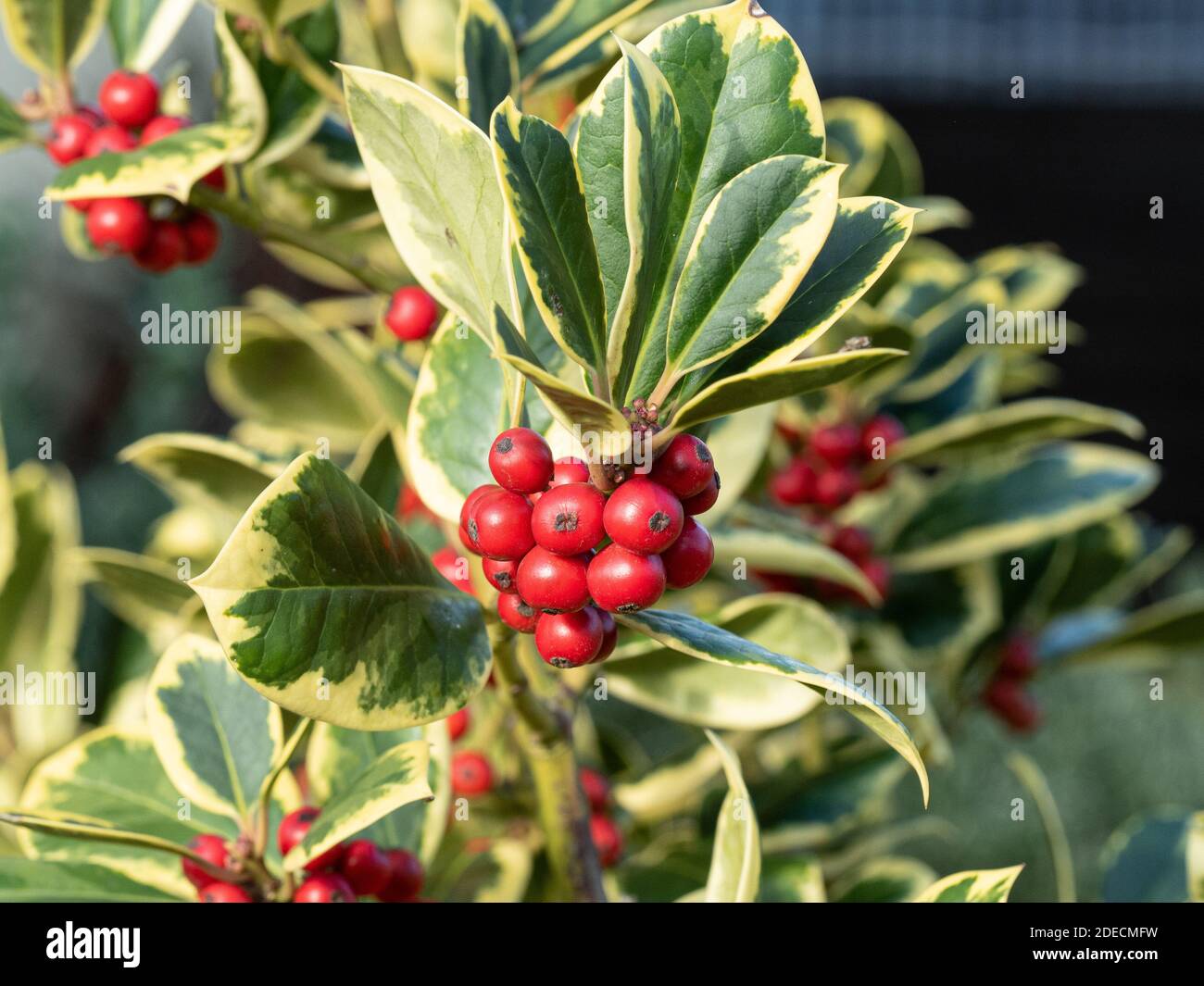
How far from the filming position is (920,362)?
1.22m

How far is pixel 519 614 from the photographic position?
592 mm

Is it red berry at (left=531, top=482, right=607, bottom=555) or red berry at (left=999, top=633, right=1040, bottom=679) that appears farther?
red berry at (left=999, top=633, right=1040, bottom=679)

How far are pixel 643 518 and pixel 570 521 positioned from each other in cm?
4

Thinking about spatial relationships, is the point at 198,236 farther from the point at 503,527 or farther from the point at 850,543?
the point at 850,543

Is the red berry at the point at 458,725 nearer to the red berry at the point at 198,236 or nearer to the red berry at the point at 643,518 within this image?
the red berry at the point at 198,236

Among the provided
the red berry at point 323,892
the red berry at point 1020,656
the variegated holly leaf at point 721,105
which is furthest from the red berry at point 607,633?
the red berry at point 1020,656

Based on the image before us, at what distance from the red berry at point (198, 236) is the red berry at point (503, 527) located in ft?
1.48

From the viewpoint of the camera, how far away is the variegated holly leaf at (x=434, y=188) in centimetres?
54

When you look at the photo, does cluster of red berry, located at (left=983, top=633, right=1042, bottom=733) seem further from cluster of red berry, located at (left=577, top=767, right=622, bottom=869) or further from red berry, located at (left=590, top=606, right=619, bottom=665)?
red berry, located at (left=590, top=606, right=619, bottom=665)

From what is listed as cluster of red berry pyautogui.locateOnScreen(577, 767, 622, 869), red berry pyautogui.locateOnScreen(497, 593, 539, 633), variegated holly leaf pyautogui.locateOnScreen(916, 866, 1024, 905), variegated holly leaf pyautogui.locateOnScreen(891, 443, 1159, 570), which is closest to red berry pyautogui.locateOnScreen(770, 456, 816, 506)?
variegated holly leaf pyautogui.locateOnScreen(891, 443, 1159, 570)

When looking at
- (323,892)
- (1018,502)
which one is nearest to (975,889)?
(323,892)

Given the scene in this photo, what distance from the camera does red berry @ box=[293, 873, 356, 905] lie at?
2.16 feet

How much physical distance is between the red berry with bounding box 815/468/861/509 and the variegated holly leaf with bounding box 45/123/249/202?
2.07 ft

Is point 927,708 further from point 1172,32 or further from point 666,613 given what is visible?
point 1172,32
